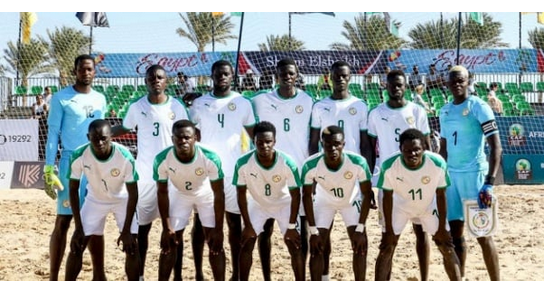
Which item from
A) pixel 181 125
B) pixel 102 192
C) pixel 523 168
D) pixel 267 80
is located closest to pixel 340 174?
pixel 181 125

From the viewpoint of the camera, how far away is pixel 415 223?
5.71m

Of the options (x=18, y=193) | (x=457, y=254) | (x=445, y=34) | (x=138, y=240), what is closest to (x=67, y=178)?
(x=138, y=240)

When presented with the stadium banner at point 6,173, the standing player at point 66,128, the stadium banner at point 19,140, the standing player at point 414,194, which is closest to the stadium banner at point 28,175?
the stadium banner at point 6,173

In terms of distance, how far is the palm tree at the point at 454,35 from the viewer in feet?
86.1

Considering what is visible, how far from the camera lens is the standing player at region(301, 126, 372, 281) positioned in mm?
5445

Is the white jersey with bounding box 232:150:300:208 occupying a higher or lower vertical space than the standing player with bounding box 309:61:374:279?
lower

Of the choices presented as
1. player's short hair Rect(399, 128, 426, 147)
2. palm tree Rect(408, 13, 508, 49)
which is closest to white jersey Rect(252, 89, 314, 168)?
player's short hair Rect(399, 128, 426, 147)

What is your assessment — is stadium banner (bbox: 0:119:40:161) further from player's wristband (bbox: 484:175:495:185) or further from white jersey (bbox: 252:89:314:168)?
player's wristband (bbox: 484:175:495:185)

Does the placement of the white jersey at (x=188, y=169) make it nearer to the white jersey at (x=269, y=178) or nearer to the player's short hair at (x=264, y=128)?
the white jersey at (x=269, y=178)

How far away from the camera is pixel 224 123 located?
597 cm

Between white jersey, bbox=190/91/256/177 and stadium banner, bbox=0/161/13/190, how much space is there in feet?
31.4

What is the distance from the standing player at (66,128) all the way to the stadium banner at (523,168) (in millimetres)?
10725

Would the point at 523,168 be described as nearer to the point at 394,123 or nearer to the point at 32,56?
the point at 394,123

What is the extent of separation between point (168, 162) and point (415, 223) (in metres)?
2.16
